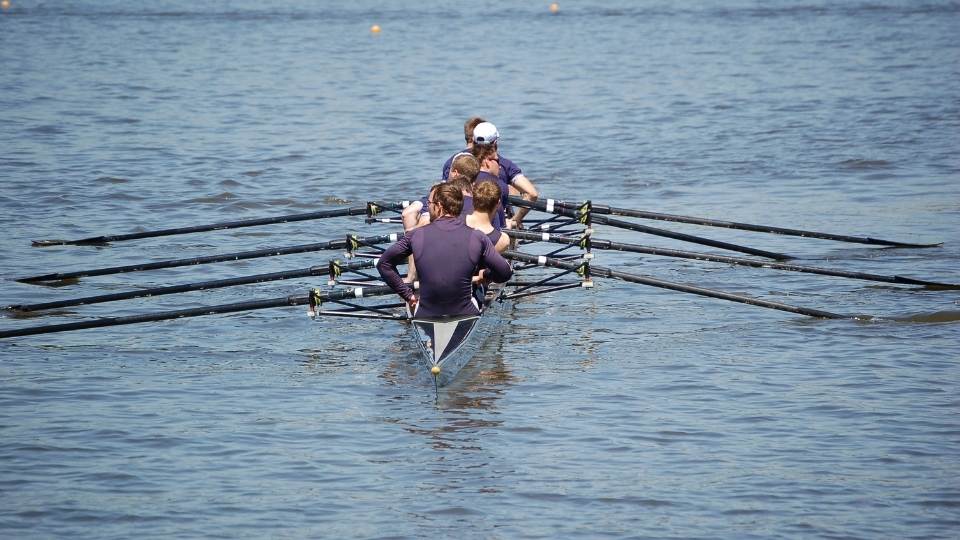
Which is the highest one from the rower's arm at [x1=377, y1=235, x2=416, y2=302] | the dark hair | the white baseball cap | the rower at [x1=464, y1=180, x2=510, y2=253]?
the white baseball cap

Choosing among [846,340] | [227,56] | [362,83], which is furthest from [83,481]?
[227,56]

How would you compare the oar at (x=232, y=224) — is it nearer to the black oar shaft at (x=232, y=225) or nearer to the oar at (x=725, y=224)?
the black oar shaft at (x=232, y=225)

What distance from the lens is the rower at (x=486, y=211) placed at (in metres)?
12.5

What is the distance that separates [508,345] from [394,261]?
2.38 meters

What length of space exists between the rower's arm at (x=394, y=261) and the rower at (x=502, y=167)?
257 cm

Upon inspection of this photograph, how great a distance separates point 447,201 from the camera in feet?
38.4

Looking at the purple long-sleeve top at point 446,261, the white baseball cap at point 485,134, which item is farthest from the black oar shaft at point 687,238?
the purple long-sleeve top at point 446,261

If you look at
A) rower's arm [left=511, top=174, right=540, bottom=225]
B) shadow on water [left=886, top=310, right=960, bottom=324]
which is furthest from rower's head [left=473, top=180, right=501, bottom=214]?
shadow on water [left=886, top=310, right=960, bottom=324]

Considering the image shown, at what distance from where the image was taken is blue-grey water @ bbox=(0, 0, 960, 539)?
31.7ft

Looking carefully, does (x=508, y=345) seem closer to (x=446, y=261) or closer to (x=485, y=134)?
(x=446, y=261)

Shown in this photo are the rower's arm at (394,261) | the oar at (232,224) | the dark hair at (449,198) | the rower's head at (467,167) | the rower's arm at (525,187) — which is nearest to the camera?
the dark hair at (449,198)

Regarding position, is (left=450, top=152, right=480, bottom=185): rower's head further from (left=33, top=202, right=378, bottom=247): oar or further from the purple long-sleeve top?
(left=33, top=202, right=378, bottom=247): oar

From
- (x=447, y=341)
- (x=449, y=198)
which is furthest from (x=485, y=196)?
(x=447, y=341)

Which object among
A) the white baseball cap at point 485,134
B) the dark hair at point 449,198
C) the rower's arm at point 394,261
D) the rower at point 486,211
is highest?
the white baseball cap at point 485,134
